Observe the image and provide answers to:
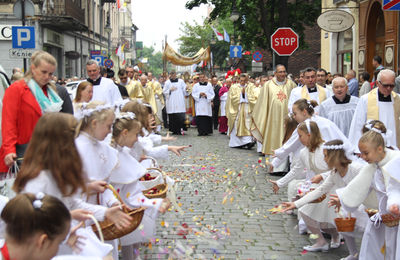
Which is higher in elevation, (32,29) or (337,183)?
(32,29)

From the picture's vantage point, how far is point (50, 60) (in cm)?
566

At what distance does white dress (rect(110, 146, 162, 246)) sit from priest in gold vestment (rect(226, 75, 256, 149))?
1084cm

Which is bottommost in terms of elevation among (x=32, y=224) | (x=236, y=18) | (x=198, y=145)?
(x=198, y=145)

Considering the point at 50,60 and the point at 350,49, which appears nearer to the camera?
the point at 50,60

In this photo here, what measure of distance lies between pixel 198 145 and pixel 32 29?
543cm

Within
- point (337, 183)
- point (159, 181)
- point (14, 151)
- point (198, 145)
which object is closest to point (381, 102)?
point (337, 183)

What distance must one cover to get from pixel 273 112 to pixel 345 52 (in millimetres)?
12126

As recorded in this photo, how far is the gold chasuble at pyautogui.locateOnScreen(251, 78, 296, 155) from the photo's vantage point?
12195 mm

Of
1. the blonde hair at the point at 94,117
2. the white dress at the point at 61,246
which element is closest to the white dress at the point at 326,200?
the blonde hair at the point at 94,117

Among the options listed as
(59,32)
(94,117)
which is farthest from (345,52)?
(94,117)

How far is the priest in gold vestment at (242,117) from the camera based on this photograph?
15.8 meters

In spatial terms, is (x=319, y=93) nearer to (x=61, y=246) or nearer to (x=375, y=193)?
(x=375, y=193)

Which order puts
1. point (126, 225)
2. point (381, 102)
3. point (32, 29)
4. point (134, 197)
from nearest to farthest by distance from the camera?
1. point (126, 225)
2. point (134, 197)
3. point (381, 102)
4. point (32, 29)

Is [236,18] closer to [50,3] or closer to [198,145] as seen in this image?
[50,3]
